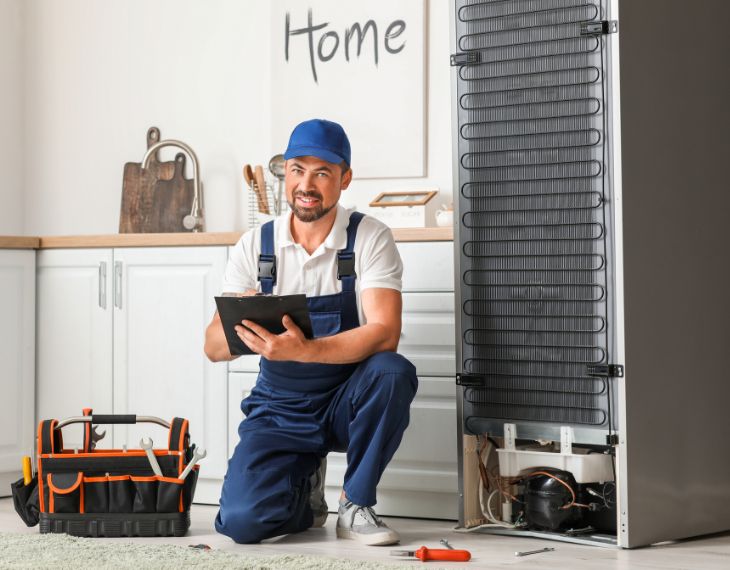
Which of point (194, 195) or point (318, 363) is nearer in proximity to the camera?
point (318, 363)

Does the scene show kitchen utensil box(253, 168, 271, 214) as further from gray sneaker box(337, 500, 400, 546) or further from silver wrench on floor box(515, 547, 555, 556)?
silver wrench on floor box(515, 547, 555, 556)

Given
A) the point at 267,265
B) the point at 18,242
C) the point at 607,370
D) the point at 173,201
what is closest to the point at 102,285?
the point at 18,242

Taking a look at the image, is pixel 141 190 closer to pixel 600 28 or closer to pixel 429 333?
pixel 429 333

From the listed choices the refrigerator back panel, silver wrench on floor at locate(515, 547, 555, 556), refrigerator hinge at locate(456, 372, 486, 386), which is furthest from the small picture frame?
silver wrench on floor at locate(515, 547, 555, 556)

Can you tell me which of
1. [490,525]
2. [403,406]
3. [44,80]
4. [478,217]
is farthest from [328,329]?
[44,80]

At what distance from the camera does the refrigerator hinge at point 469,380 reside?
3.11 metres

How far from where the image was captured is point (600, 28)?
2.88 meters

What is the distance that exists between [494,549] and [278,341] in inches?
29.7

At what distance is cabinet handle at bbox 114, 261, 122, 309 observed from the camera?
3781 millimetres

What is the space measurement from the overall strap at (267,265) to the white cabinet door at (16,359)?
1132 millimetres

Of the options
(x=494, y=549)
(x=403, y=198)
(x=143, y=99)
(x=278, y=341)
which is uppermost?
(x=143, y=99)

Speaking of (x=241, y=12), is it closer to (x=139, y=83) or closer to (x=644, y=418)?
(x=139, y=83)

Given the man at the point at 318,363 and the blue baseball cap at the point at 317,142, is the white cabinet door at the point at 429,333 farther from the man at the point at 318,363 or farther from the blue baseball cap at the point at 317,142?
the blue baseball cap at the point at 317,142

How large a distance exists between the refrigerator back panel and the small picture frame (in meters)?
0.58
